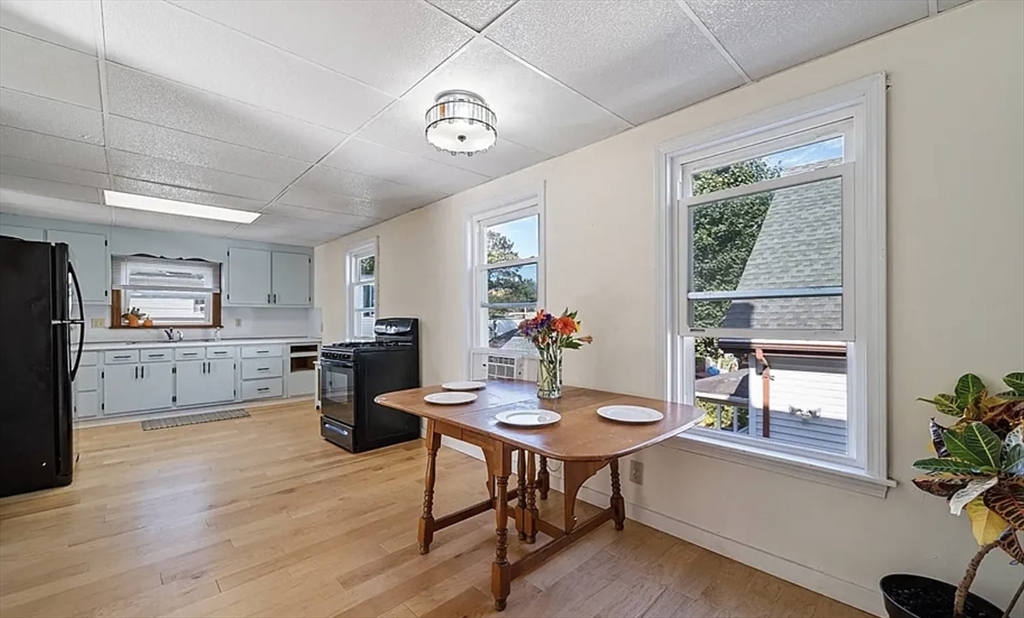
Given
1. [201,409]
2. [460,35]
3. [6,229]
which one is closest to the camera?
[460,35]

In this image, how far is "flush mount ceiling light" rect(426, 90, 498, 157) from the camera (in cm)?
213

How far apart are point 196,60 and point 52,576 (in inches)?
97.9

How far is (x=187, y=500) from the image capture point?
290 cm

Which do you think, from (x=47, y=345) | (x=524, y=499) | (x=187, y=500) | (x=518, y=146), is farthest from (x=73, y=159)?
(x=524, y=499)

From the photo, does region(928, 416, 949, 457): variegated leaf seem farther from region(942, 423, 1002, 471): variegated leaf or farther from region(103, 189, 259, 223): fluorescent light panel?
region(103, 189, 259, 223): fluorescent light panel

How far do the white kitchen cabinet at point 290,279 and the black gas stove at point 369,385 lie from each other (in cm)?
255

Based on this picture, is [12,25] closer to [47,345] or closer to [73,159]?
[73,159]

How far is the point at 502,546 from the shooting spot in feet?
6.19

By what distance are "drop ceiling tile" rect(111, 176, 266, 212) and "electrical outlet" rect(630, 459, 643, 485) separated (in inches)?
160

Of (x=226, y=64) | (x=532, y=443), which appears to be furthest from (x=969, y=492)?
(x=226, y=64)

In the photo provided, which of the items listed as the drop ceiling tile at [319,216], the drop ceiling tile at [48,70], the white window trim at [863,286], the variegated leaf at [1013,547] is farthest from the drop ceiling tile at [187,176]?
the variegated leaf at [1013,547]

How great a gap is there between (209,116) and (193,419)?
4138mm

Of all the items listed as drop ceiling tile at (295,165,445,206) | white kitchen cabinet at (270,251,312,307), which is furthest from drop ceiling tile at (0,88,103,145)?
white kitchen cabinet at (270,251,312,307)

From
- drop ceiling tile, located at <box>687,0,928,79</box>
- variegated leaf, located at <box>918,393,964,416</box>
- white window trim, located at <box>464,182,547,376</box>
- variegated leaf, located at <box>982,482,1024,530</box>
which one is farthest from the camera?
white window trim, located at <box>464,182,547,376</box>
